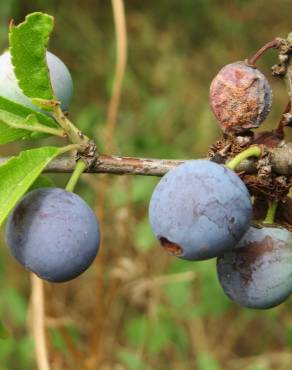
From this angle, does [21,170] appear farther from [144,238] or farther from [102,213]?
[144,238]

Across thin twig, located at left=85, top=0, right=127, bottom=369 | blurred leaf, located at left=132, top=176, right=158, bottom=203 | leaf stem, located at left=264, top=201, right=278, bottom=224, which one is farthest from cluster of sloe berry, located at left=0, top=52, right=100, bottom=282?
blurred leaf, located at left=132, top=176, right=158, bottom=203

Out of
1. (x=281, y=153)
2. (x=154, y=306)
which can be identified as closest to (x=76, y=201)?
(x=281, y=153)

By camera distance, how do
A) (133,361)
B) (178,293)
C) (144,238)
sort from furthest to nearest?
(178,293) → (144,238) → (133,361)

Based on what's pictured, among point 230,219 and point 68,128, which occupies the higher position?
point 68,128

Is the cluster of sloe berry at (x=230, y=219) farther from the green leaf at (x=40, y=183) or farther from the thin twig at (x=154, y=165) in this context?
the green leaf at (x=40, y=183)

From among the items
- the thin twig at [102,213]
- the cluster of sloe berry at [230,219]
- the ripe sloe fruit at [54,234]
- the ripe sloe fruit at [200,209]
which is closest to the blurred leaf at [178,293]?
the thin twig at [102,213]

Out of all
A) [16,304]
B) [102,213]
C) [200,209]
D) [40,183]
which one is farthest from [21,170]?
[16,304]
